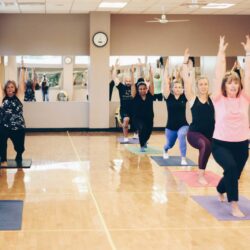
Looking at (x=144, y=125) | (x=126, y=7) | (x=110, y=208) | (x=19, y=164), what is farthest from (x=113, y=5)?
(x=110, y=208)

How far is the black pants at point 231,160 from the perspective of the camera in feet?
14.6

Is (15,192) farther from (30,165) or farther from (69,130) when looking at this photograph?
(69,130)

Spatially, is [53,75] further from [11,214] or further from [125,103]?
[11,214]

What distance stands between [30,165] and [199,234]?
12.5 feet

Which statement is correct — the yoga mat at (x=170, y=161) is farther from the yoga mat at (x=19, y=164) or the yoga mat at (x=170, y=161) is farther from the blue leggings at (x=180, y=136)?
the yoga mat at (x=19, y=164)

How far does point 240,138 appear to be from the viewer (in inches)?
177

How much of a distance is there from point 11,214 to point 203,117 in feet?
8.62

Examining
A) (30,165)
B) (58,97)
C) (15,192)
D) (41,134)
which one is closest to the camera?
(15,192)

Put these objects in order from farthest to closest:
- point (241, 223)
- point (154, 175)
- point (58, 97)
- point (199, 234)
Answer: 1. point (58, 97)
2. point (154, 175)
3. point (241, 223)
4. point (199, 234)

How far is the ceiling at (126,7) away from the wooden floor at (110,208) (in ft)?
12.4

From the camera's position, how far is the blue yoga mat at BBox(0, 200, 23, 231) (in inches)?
165

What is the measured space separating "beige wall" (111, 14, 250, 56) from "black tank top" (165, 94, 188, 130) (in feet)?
16.9

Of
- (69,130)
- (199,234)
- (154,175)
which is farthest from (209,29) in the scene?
(199,234)

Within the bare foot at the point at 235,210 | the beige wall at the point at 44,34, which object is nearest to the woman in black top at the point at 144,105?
the bare foot at the point at 235,210
